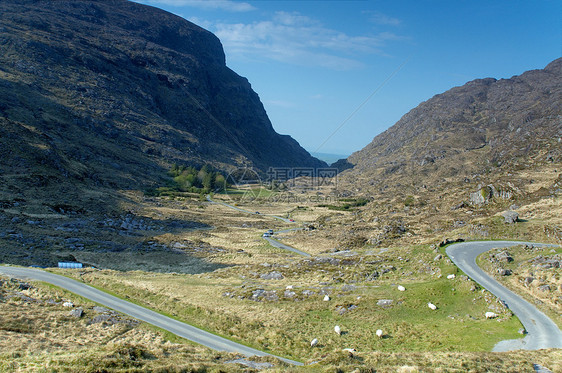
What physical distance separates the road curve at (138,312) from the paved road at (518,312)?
14.5m

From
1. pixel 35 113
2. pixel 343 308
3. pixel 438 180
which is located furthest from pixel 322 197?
pixel 343 308

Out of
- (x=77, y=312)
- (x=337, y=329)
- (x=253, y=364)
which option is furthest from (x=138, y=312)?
(x=337, y=329)

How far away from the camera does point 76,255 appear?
49.4 meters

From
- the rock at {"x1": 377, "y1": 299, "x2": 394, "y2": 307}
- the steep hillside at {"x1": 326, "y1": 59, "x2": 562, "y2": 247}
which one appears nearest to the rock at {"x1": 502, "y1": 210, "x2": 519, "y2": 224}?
the steep hillside at {"x1": 326, "y1": 59, "x2": 562, "y2": 247}

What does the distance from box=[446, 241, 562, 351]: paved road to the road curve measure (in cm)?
1450

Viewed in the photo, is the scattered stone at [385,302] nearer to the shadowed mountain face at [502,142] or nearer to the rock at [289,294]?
the rock at [289,294]

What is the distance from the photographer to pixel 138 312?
28.1 m

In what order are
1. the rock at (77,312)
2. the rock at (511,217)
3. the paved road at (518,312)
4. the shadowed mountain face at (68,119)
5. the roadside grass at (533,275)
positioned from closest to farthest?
1. the paved road at (518,312)
2. the rock at (77,312)
3. the roadside grass at (533,275)
4. the rock at (511,217)
5. the shadowed mountain face at (68,119)

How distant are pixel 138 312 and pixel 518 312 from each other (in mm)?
30268

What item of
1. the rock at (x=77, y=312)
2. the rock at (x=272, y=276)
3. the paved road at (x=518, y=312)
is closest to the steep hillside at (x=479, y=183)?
the paved road at (x=518, y=312)

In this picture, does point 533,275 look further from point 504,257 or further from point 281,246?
point 281,246

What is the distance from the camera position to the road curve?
23.6 meters

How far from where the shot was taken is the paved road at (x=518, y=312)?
830 inches

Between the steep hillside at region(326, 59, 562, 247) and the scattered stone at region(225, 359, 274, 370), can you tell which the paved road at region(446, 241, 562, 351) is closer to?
the steep hillside at region(326, 59, 562, 247)
